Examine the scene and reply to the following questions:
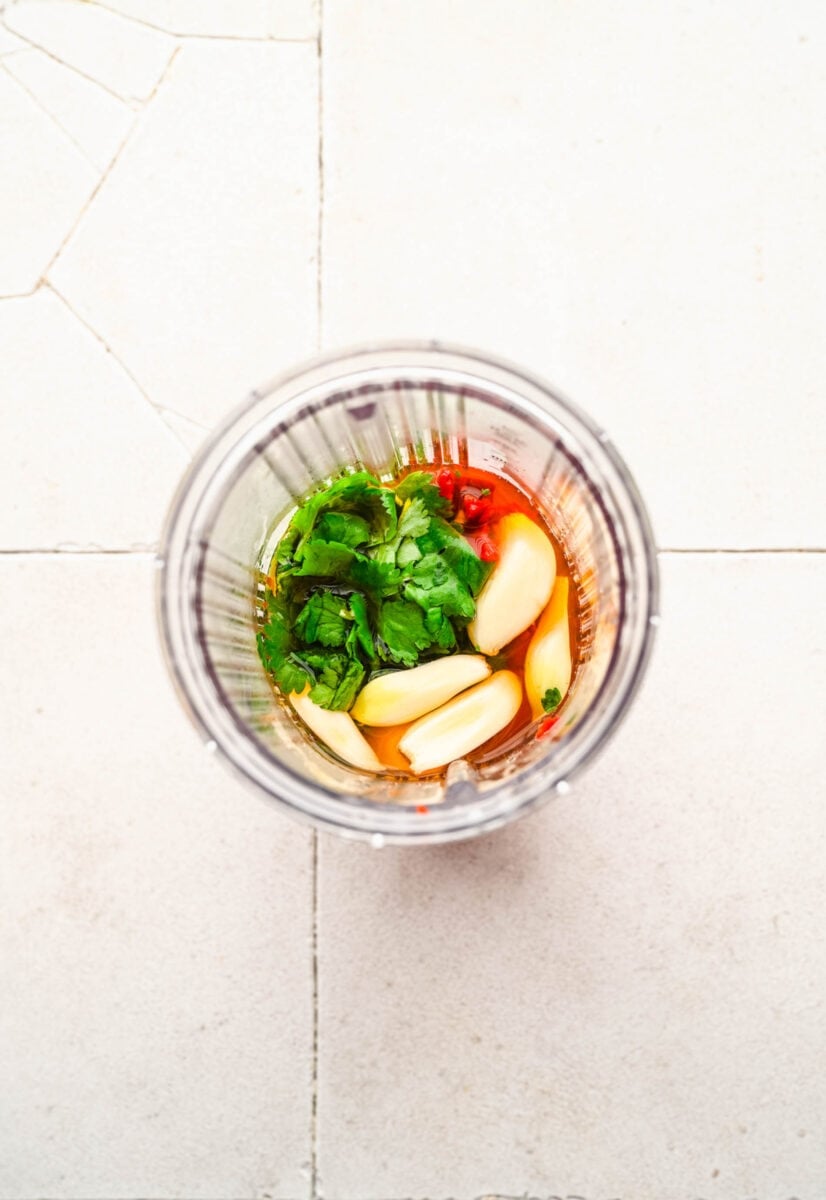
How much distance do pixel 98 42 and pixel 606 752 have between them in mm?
579

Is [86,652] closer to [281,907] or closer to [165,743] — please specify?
[165,743]

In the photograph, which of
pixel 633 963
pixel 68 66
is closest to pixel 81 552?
pixel 68 66

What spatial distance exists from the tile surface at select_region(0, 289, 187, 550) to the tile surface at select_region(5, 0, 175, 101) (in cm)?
15

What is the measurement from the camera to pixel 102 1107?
0.62m

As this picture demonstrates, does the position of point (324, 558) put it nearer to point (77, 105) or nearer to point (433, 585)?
point (433, 585)

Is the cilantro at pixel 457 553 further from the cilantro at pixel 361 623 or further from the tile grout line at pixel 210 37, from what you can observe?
the tile grout line at pixel 210 37

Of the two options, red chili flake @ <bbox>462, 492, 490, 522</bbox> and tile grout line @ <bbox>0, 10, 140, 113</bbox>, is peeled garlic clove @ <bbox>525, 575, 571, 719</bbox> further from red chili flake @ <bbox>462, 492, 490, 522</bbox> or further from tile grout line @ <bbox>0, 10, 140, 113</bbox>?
tile grout line @ <bbox>0, 10, 140, 113</bbox>

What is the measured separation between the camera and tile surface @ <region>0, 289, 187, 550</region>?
0.62 metres

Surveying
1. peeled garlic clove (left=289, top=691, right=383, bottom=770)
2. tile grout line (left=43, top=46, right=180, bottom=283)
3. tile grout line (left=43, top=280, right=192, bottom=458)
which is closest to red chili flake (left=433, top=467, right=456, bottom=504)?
peeled garlic clove (left=289, top=691, right=383, bottom=770)

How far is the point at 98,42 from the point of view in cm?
65

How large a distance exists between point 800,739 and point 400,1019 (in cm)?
31

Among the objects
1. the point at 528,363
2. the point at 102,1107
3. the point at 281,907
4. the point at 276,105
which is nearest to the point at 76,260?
the point at 276,105

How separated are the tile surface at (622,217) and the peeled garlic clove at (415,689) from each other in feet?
0.74

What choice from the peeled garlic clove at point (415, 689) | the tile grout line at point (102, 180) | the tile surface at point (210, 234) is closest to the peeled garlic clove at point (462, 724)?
the peeled garlic clove at point (415, 689)
